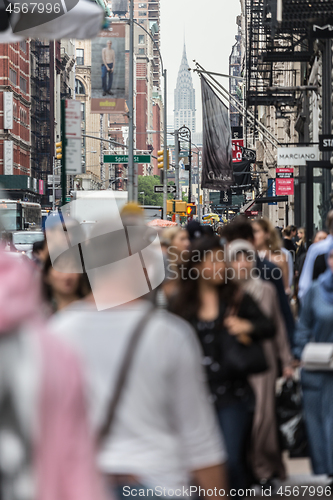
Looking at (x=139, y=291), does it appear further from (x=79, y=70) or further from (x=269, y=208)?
(x=79, y=70)

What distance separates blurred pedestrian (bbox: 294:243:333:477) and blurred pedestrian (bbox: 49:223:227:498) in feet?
10.6

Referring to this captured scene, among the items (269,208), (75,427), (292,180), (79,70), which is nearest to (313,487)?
(75,427)

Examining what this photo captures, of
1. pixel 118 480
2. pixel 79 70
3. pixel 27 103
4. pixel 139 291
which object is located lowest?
pixel 118 480

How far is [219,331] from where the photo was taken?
4367 millimetres

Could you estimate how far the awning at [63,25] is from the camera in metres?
7.09

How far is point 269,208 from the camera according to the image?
47.8 m

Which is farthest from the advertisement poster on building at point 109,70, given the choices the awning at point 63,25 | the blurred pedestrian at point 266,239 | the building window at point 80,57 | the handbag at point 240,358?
the building window at point 80,57

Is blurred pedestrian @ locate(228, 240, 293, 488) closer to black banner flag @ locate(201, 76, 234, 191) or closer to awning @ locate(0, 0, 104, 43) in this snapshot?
awning @ locate(0, 0, 104, 43)

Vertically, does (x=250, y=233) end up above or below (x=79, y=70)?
below

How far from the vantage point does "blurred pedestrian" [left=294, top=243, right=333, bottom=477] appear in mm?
5754

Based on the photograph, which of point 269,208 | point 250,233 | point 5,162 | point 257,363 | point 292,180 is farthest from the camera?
point 5,162

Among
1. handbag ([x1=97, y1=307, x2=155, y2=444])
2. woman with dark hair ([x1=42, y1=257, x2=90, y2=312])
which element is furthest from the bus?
handbag ([x1=97, y1=307, x2=155, y2=444])

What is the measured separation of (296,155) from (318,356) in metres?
15.2

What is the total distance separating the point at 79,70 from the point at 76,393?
15958 centimetres
